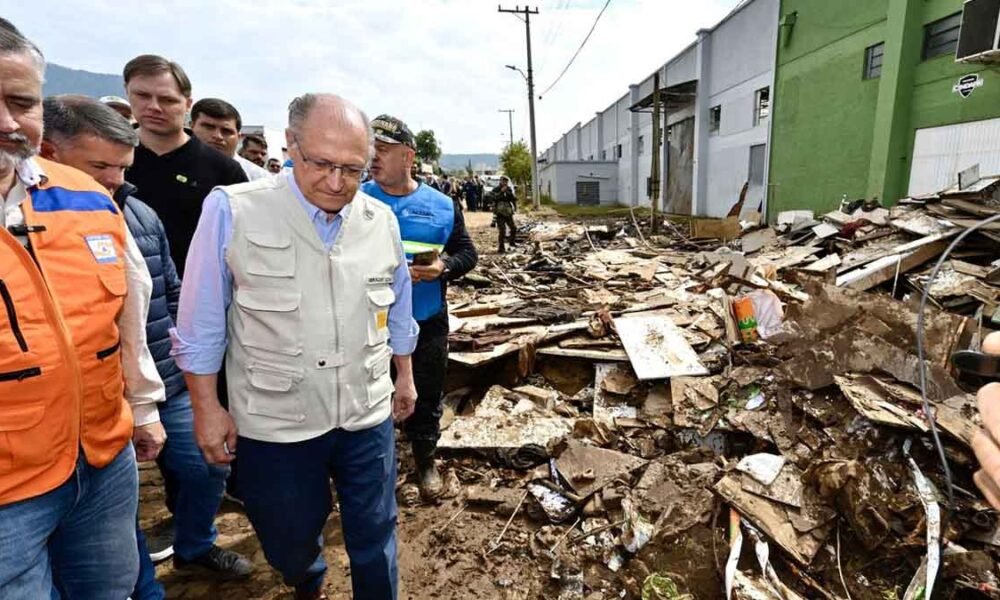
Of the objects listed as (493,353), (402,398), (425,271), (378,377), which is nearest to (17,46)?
(378,377)

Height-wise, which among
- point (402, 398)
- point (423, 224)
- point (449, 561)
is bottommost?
point (449, 561)

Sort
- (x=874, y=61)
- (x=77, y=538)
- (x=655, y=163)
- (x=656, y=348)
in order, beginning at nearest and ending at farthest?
(x=77, y=538) → (x=656, y=348) → (x=874, y=61) → (x=655, y=163)

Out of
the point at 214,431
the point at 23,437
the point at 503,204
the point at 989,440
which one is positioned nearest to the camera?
the point at 989,440

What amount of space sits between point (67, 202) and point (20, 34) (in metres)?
0.45

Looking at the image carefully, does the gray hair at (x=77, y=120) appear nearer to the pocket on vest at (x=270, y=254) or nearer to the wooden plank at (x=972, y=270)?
the pocket on vest at (x=270, y=254)

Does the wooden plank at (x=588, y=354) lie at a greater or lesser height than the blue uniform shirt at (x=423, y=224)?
lesser

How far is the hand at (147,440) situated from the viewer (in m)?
1.68

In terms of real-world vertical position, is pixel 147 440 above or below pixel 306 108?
below

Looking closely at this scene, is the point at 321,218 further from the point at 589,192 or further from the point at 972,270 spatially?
the point at 589,192

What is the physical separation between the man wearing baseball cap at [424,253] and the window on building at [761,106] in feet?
58.3

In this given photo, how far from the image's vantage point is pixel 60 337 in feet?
4.07

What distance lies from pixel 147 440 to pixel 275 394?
0.43 metres

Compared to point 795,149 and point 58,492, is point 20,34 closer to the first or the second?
point 58,492

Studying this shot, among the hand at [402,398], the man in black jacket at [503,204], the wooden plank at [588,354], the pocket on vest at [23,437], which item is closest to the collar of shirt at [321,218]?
the hand at [402,398]
